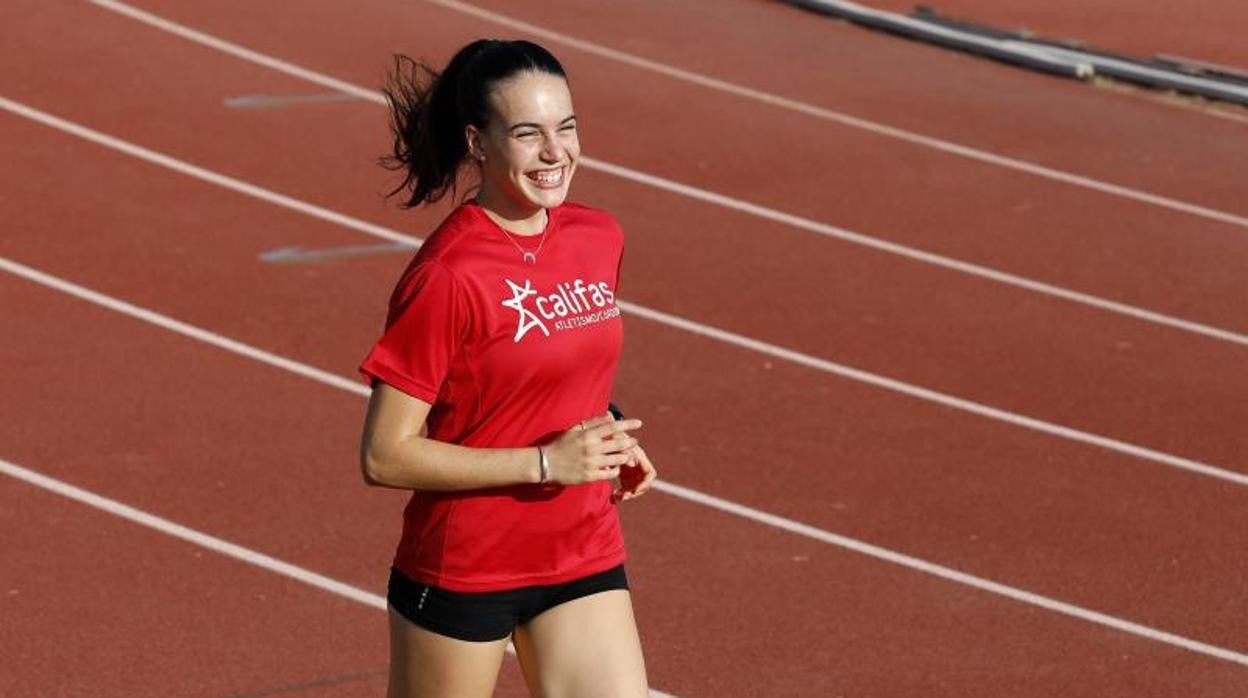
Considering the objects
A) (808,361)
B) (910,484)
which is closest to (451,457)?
(910,484)

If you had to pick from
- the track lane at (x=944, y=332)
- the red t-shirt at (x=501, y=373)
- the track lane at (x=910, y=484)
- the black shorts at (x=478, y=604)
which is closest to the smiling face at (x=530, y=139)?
the red t-shirt at (x=501, y=373)

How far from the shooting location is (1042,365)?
1025 cm

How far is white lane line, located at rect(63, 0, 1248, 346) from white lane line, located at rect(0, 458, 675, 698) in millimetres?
4551

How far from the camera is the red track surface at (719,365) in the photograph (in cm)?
734

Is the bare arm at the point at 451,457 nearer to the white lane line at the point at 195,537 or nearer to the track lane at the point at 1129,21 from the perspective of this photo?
the white lane line at the point at 195,537

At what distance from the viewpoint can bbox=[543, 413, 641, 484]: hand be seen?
4.38 meters

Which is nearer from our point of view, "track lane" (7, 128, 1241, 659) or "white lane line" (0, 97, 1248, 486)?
"track lane" (7, 128, 1241, 659)

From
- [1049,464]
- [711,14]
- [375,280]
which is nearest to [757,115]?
[711,14]

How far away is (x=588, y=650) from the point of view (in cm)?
460

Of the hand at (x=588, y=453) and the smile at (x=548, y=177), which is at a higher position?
the smile at (x=548, y=177)

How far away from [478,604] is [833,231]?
25.0ft

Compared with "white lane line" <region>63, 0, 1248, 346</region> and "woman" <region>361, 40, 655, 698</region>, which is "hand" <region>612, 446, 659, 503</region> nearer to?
"woman" <region>361, 40, 655, 698</region>

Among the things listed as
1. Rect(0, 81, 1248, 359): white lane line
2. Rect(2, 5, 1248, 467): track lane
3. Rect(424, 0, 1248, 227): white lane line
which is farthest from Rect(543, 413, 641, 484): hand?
Rect(424, 0, 1248, 227): white lane line

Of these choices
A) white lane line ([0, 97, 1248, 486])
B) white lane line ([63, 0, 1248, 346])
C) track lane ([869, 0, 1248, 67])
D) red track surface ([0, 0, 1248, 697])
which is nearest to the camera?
red track surface ([0, 0, 1248, 697])
